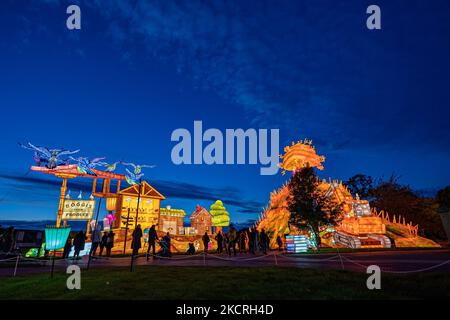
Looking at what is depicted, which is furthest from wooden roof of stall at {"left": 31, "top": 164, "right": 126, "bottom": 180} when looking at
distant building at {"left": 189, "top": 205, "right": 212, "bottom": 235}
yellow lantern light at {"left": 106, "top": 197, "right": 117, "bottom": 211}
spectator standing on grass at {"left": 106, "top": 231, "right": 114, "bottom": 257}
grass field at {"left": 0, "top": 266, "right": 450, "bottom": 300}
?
grass field at {"left": 0, "top": 266, "right": 450, "bottom": 300}

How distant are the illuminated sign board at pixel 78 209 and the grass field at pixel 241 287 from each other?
1040 inches

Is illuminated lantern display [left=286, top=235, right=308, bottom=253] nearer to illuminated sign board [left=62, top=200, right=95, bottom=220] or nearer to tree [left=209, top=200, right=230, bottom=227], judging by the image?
illuminated sign board [left=62, top=200, right=95, bottom=220]

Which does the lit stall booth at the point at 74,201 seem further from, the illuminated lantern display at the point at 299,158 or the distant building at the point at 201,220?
the illuminated lantern display at the point at 299,158

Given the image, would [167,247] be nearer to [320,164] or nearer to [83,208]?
[83,208]

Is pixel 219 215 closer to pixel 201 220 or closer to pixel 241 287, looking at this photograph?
pixel 201 220

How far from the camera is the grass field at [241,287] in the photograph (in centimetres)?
664

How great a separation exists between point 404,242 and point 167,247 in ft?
94.9

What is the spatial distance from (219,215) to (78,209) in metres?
30.3

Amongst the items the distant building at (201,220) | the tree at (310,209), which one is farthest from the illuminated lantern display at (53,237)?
the distant building at (201,220)

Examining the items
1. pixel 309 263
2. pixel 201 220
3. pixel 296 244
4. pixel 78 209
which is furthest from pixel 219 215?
pixel 309 263

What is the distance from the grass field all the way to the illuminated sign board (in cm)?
2640

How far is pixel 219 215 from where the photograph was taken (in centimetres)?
5744
